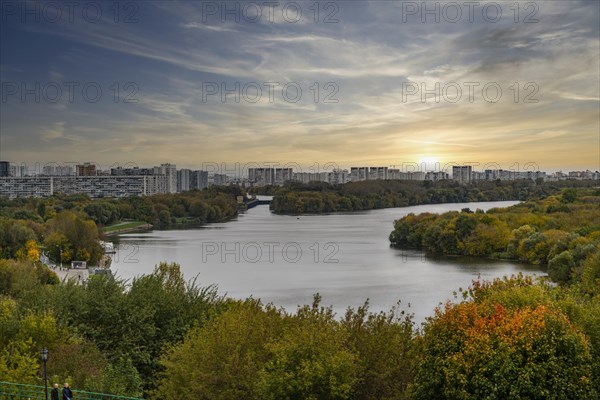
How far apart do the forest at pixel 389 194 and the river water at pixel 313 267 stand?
30.8m

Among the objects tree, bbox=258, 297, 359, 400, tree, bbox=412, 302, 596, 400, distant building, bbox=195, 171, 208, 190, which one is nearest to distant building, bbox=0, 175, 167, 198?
distant building, bbox=195, 171, 208, 190

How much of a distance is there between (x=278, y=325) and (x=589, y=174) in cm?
12284

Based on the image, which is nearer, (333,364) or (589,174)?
(333,364)

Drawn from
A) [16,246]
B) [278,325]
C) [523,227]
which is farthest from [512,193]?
[278,325]

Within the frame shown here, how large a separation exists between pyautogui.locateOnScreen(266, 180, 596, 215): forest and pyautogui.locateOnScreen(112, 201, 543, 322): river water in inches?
1214

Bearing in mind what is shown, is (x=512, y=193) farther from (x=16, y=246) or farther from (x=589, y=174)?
(x=16, y=246)

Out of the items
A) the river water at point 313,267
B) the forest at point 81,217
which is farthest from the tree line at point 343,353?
the forest at point 81,217

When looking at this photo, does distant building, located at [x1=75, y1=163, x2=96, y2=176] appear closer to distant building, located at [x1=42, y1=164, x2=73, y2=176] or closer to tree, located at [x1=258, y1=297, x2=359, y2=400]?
distant building, located at [x1=42, y1=164, x2=73, y2=176]

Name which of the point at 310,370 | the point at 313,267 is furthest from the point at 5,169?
the point at 310,370

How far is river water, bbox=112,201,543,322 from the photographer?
1988 cm

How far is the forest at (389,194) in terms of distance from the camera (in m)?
77.6

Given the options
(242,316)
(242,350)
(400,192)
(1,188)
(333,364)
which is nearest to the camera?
(333,364)

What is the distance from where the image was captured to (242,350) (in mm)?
8461

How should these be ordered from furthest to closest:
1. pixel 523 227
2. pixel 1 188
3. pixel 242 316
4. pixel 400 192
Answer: pixel 1 188 → pixel 400 192 → pixel 523 227 → pixel 242 316
